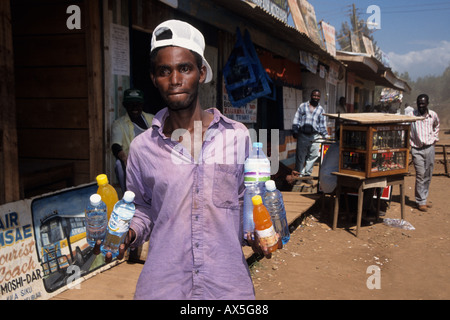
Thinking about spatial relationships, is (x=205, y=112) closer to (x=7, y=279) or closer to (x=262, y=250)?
(x=262, y=250)

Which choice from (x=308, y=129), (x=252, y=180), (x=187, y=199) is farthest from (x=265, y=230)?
(x=308, y=129)

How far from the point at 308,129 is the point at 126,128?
6.27 meters

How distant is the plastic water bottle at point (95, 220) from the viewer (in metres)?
1.87

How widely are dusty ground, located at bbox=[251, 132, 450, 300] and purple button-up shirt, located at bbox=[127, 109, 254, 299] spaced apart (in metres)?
2.73

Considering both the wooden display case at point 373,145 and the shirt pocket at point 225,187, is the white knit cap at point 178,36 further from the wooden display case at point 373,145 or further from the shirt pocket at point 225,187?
the wooden display case at point 373,145

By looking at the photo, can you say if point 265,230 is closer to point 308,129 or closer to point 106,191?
point 106,191

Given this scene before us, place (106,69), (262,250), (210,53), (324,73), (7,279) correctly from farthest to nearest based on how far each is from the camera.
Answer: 1. (324,73)
2. (210,53)
3. (106,69)
4. (7,279)
5. (262,250)

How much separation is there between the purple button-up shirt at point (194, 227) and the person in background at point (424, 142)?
24.7 feet

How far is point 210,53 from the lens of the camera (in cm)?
709

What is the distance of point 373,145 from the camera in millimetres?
6406

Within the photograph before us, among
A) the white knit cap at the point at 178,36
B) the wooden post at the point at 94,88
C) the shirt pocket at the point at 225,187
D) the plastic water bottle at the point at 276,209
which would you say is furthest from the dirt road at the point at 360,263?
the white knit cap at the point at 178,36

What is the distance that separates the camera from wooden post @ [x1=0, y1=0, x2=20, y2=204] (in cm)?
341
